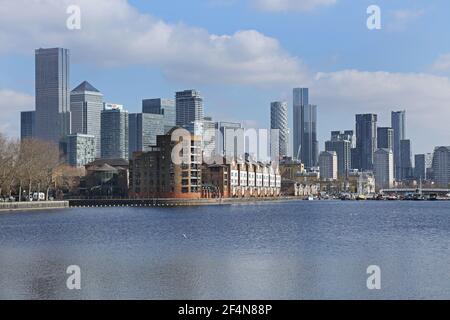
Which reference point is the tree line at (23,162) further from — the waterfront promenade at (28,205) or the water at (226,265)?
the water at (226,265)

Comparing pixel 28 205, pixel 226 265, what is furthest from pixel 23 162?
pixel 226 265

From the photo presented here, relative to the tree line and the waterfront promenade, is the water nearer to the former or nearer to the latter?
the tree line

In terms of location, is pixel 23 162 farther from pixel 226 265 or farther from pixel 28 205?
pixel 226 265

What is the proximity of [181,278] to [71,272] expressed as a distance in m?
6.95

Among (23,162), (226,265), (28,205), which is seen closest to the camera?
(226,265)

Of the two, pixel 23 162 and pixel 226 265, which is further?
pixel 23 162

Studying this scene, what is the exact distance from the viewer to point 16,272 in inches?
1624

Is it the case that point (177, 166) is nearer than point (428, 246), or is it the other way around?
point (428, 246)

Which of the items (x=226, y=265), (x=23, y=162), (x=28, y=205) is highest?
(x=23, y=162)

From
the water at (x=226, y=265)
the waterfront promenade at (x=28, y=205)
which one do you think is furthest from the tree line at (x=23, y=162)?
the water at (x=226, y=265)

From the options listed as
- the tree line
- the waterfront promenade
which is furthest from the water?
the waterfront promenade

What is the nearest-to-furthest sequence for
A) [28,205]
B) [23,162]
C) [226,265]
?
[226,265] < [23,162] < [28,205]
